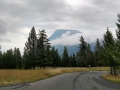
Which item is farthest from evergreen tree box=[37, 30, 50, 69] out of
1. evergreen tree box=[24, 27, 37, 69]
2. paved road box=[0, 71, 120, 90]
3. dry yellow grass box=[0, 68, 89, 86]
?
paved road box=[0, 71, 120, 90]

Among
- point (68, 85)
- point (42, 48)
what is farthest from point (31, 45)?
point (68, 85)

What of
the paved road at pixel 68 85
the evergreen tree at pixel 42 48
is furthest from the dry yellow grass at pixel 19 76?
the evergreen tree at pixel 42 48

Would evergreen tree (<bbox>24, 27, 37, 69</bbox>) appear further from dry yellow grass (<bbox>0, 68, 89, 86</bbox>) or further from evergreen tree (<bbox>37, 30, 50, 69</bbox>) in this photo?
dry yellow grass (<bbox>0, 68, 89, 86</bbox>)

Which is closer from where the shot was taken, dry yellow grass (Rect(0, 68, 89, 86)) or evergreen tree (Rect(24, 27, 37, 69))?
dry yellow grass (Rect(0, 68, 89, 86))

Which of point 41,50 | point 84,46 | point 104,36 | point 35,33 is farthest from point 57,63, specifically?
point 104,36

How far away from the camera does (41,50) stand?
5934 cm

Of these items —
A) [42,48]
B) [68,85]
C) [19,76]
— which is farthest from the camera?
[42,48]

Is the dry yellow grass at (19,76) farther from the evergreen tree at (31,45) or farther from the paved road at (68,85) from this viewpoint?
the evergreen tree at (31,45)

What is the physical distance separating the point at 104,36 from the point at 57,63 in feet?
229

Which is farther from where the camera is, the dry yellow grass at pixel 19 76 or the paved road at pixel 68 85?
the dry yellow grass at pixel 19 76

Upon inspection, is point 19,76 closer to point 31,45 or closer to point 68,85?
point 68,85

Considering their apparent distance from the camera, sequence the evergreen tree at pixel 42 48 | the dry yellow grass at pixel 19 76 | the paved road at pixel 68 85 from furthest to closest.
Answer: the evergreen tree at pixel 42 48 → the dry yellow grass at pixel 19 76 → the paved road at pixel 68 85

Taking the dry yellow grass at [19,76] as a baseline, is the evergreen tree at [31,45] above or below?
above

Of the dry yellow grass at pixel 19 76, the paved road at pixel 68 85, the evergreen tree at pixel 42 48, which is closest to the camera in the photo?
the paved road at pixel 68 85
